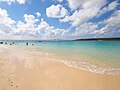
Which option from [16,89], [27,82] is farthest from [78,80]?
[16,89]

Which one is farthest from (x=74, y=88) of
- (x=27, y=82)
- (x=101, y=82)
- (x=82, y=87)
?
(x=27, y=82)

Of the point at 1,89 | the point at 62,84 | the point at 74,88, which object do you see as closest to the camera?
the point at 1,89

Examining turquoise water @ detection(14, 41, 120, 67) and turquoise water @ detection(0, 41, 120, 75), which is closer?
turquoise water @ detection(0, 41, 120, 75)

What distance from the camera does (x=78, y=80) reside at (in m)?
8.48

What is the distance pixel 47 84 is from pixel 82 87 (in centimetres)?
189

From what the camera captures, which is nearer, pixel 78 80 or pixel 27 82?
pixel 27 82

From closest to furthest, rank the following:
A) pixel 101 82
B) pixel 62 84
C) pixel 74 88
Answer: pixel 74 88 < pixel 62 84 < pixel 101 82

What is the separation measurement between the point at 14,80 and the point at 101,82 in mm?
5099

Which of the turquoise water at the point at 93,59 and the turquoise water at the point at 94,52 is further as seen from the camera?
the turquoise water at the point at 94,52

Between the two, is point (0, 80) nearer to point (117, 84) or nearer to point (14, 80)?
point (14, 80)

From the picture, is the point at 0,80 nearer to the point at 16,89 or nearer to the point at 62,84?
the point at 16,89

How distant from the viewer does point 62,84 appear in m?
7.64

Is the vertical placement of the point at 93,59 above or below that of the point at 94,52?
above

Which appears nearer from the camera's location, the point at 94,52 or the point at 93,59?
the point at 93,59
